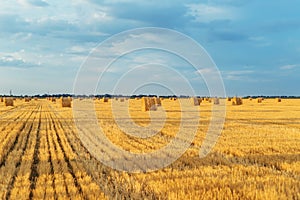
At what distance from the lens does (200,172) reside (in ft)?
27.5

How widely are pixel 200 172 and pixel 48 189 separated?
3.08 meters

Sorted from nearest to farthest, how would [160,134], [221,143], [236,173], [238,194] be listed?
[238,194] → [236,173] → [221,143] → [160,134]

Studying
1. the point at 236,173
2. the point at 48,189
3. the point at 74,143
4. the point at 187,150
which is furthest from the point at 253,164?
the point at 74,143

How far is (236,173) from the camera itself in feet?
26.8

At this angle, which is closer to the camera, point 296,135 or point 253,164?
point 253,164

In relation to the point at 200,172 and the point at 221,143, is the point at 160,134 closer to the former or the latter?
the point at 221,143

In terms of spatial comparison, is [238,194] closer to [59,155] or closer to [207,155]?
[207,155]

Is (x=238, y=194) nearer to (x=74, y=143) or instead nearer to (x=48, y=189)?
(x=48, y=189)

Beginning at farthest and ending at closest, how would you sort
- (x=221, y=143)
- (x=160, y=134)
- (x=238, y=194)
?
1. (x=160, y=134)
2. (x=221, y=143)
3. (x=238, y=194)

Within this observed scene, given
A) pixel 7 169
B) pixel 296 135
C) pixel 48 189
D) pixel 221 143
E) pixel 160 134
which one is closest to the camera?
pixel 48 189

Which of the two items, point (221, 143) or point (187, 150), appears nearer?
point (187, 150)

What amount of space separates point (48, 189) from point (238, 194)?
333 centimetres

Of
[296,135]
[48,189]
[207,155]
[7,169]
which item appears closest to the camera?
[48,189]

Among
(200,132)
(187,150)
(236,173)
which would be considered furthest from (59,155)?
(200,132)
